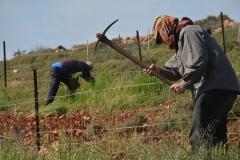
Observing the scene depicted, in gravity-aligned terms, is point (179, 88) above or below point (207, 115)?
above

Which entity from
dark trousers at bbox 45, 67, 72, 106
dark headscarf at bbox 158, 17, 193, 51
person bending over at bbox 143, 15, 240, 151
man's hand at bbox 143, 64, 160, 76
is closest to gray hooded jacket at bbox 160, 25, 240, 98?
person bending over at bbox 143, 15, 240, 151

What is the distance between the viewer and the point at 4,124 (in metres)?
6.54

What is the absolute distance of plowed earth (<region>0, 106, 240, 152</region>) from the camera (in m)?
4.94

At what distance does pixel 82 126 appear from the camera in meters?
6.07

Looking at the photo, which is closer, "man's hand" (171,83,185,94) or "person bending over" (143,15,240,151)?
"person bending over" (143,15,240,151)

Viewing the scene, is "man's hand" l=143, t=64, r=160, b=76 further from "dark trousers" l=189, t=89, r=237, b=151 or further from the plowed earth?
the plowed earth

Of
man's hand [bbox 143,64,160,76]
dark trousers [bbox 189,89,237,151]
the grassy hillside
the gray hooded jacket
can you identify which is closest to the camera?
the gray hooded jacket

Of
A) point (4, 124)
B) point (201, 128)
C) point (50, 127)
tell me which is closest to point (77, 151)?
point (201, 128)

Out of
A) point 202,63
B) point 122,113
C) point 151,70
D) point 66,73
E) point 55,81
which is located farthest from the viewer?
point 66,73

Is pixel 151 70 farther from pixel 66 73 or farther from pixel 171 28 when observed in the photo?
pixel 66 73

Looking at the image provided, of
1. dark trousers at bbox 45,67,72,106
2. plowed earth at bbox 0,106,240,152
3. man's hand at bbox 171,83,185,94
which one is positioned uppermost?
man's hand at bbox 171,83,185,94

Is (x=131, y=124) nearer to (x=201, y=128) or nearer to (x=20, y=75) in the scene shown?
(x=201, y=128)

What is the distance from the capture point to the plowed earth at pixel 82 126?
4.94m

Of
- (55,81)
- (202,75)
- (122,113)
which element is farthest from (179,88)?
(55,81)
